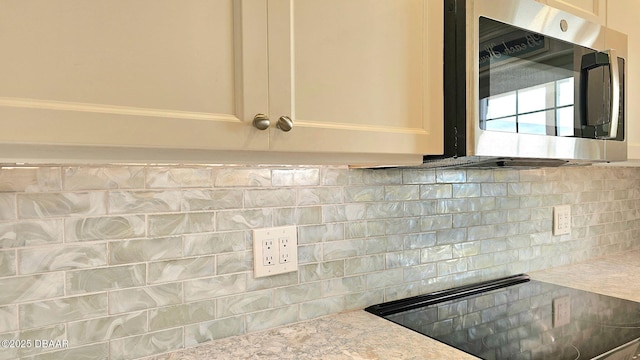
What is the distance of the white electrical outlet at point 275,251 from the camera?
106 centimetres

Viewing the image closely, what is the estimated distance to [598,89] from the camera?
115cm

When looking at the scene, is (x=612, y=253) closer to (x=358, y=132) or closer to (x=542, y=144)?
(x=542, y=144)

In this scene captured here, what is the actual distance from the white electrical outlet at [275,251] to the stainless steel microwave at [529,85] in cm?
41

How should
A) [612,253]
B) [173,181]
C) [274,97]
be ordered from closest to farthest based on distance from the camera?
[274,97] < [173,181] < [612,253]

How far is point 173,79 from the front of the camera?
0.68 m

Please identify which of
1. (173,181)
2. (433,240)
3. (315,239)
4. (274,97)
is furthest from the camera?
(433,240)

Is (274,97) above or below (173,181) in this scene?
above

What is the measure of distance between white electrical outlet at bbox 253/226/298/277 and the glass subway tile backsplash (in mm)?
20

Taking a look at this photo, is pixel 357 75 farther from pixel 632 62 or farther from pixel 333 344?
pixel 632 62

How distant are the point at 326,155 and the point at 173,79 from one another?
312mm

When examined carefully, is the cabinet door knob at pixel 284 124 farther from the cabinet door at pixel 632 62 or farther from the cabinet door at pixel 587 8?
the cabinet door at pixel 632 62

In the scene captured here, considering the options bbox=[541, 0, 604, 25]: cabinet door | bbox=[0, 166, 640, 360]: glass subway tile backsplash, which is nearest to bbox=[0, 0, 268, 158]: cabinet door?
bbox=[0, 166, 640, 360]: glass subway tile backsplash

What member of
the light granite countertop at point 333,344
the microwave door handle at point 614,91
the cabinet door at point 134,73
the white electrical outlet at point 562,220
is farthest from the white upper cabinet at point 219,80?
the white electrical outlet at point 562,220

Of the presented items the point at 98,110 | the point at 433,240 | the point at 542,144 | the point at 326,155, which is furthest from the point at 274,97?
the point at 433,240
